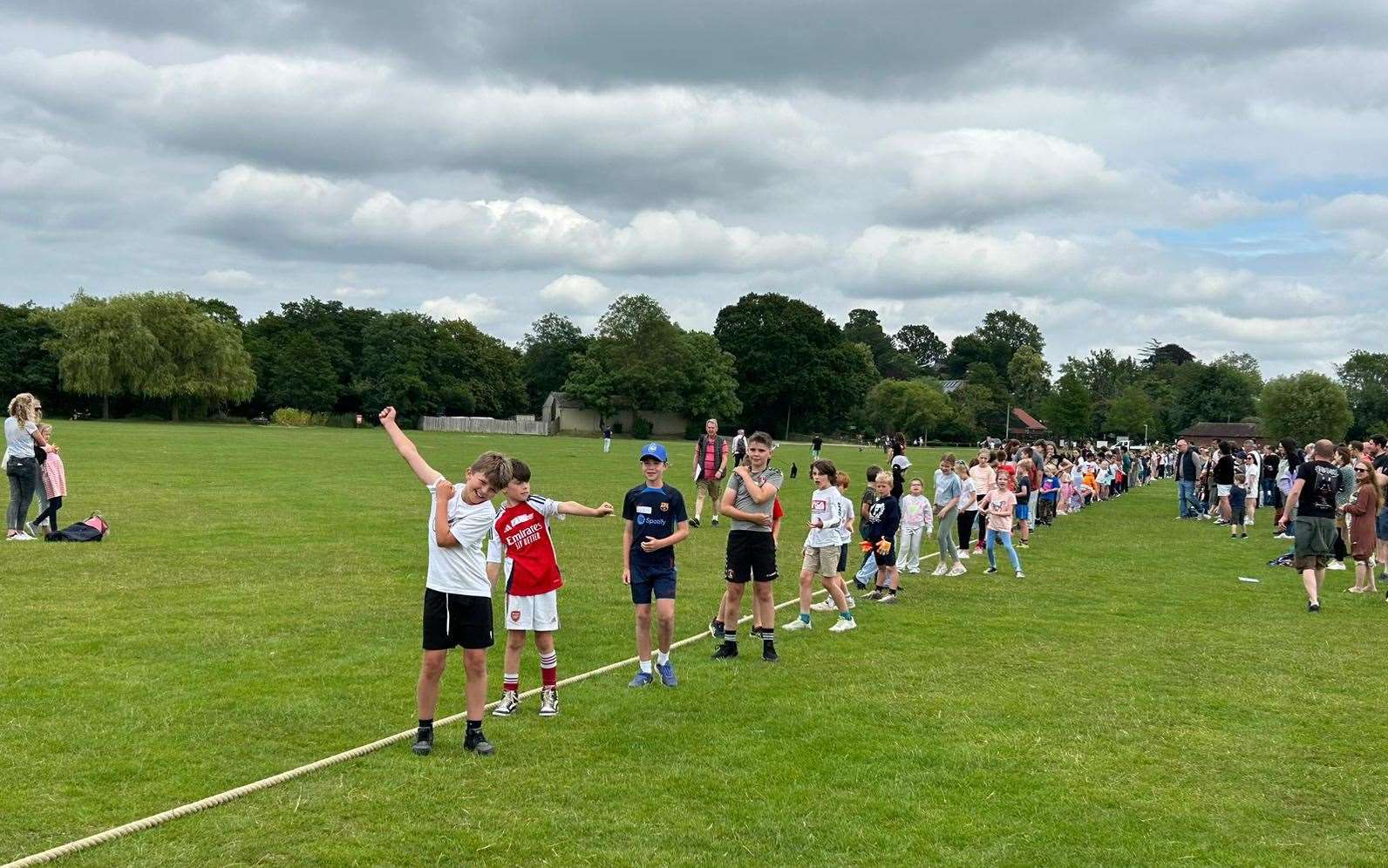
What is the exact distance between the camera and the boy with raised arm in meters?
6.93

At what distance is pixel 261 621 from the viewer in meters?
11.1

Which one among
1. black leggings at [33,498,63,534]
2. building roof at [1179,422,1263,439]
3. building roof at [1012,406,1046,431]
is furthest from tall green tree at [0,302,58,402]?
building roof at [1179,422,1263,439]

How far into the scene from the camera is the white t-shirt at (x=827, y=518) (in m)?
11.4

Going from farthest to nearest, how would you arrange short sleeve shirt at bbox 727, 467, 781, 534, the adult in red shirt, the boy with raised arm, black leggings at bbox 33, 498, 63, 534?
the adult in red shirt < black leggings at bbox 33, 498, 63, 534 < short sleeve shirt at bbox 727, 467, 781, 534 < the boy with raised arm

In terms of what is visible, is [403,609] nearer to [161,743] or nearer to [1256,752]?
[161,743]

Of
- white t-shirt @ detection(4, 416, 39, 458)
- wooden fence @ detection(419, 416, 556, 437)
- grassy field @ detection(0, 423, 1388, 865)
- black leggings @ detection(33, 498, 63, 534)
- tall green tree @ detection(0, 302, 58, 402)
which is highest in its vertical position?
tall green tree @ detection(0, 302, 58, 402)

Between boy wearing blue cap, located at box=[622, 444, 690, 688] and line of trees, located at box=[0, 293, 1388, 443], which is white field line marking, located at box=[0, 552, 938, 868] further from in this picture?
line of trees, located at box=[0, 293, 1388, 443]

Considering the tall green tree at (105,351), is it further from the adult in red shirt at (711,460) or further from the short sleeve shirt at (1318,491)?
the short sleeve shirt at (1318,491)

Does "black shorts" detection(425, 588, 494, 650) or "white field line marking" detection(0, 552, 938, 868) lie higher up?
"black shorts" detection(425, 588, 494, 650)

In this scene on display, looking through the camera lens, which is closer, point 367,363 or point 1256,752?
point 1256,752

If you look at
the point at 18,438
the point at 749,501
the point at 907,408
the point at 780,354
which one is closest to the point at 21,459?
the point at 18,438

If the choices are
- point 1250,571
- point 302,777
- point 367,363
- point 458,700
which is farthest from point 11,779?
point 367,363

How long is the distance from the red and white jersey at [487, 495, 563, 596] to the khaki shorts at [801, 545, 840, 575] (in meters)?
4.14

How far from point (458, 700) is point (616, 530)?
12.5 m
